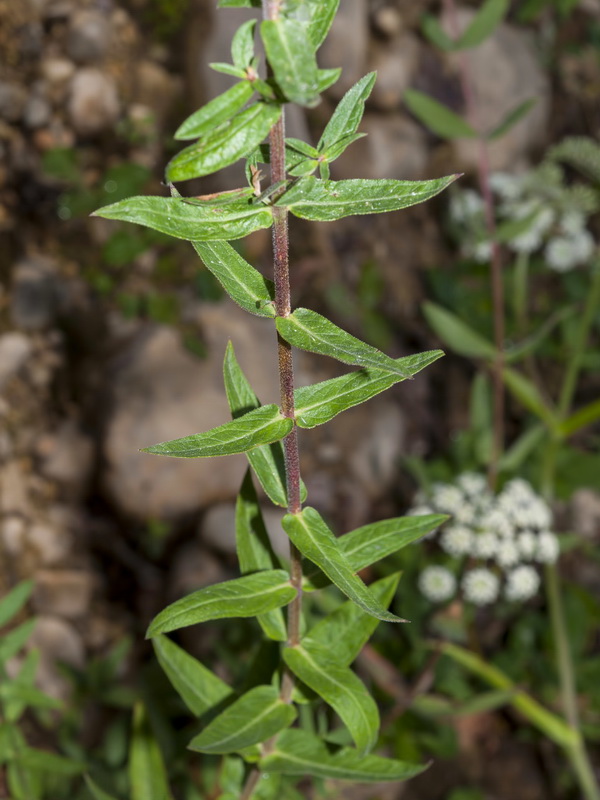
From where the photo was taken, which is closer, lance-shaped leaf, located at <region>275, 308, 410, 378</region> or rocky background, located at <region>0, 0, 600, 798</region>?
lance-shaped leaf, located at <region>275, 308, 410, 378</region>

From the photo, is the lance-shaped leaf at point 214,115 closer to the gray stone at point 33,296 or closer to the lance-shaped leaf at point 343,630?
the lance-shaped leaf at point 343,630

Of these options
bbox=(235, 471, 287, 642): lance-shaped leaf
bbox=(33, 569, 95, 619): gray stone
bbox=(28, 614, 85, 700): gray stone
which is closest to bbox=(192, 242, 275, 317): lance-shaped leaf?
bbox=(235, 471, 287, 642): lance-shaped leaf

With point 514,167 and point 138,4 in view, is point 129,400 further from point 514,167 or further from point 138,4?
point 514,167

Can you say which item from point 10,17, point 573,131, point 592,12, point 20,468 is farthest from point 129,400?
point 592,12

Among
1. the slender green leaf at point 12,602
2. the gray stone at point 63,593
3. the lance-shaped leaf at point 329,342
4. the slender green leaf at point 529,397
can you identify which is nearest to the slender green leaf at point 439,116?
the slender green leaf at point 529,397

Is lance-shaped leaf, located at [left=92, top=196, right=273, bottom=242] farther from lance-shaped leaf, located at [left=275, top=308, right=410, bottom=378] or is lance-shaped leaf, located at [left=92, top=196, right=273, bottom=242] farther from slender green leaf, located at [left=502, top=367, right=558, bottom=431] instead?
slender green leaf, located at [left=502, top=367, right=558, bottom=431]

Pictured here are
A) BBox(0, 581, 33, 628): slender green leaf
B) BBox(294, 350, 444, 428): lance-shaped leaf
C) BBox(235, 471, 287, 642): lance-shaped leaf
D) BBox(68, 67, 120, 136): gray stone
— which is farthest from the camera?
BBox(68, 67, 120, 136): gray stone
